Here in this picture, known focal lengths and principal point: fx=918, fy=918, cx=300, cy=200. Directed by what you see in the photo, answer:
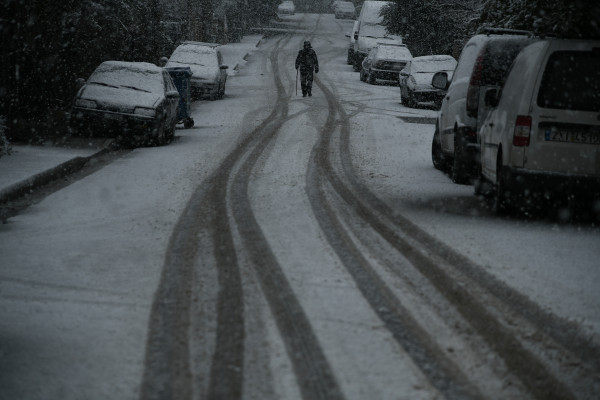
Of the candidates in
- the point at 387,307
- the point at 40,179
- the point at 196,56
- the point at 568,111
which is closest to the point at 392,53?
the point at 196,56

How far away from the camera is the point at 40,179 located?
487 inches

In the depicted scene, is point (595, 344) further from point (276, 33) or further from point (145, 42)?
point (276, 33)

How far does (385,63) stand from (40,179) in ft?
80.0

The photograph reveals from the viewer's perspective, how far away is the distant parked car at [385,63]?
115ft

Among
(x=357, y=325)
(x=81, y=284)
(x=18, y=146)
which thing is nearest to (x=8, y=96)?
(x=18, y=146)

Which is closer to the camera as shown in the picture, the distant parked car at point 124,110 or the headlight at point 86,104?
the distant parked car at point 124,110

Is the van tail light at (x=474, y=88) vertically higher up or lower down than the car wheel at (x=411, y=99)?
higher up

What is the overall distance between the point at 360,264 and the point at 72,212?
155 inches

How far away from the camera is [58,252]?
8.07m

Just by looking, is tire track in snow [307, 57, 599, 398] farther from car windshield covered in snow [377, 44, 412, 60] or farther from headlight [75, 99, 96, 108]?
car windshield covered in snow [377, 44, 412, 60]

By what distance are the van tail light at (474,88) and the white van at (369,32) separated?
94.2 feet

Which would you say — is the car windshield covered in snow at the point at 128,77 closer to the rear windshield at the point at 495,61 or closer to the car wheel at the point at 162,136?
the car wheel at the point at 162,136

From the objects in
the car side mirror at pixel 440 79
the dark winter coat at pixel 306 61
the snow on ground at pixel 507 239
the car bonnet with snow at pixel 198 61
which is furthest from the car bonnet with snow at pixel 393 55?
the car side mirror at pixel 440 79

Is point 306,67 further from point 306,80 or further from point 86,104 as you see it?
point 86,104
